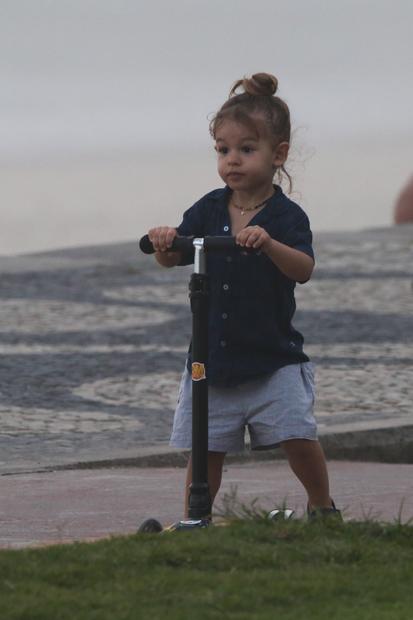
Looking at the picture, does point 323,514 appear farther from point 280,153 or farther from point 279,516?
point 280,153

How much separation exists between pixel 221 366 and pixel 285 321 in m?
0.27

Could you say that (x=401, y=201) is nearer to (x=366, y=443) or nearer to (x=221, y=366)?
(x=366, y=443)

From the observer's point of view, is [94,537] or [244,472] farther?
[244,472]

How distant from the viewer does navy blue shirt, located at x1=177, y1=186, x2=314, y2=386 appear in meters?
5.98

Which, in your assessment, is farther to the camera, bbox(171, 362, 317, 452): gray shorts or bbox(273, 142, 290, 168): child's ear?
bbox(273, 142, 290, 168): child's ear

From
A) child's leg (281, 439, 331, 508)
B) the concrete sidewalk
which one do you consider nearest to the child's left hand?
child's leg (281, 439, 331, 508)

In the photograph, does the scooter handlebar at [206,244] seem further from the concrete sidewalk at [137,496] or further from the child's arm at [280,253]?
the concrete sidewalk at [137,496]

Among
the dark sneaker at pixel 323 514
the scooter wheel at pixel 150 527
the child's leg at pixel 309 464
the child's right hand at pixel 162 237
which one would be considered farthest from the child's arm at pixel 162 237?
the dark sneaker at pixel 323 514

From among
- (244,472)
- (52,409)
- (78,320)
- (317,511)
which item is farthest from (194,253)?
(78,320)

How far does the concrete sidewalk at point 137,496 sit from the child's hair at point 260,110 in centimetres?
133

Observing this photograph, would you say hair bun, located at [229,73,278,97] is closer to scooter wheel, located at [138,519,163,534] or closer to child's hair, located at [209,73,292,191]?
child's hair, located at [209,73,292,191]

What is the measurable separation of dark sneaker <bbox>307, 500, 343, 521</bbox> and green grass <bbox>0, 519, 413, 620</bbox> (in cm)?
8

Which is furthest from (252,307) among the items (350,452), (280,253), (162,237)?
(350,452)

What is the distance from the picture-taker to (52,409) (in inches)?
384
